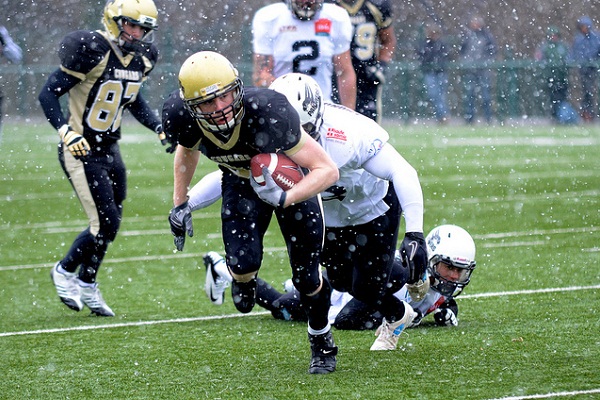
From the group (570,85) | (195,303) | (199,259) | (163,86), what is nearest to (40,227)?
(199,259)

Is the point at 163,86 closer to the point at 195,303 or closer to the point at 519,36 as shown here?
the point at 519,36

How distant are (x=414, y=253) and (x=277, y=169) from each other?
63cm

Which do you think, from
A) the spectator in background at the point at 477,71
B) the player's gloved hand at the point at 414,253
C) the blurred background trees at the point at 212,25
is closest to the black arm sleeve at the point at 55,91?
the player's gloved hand at the point at 414,253

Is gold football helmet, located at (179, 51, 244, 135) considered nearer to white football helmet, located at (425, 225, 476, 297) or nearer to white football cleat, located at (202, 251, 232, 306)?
white football helmet, located at (425, 225, 476, 297)

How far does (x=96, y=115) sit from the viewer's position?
20.7 ft

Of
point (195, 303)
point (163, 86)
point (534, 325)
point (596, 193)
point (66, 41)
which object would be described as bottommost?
point (163, 86)

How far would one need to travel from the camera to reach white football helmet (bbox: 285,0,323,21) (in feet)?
24.2

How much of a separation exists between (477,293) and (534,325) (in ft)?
3.33

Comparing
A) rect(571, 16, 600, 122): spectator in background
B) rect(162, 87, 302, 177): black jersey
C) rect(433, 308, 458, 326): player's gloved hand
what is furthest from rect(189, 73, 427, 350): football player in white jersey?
rect(571, 16, 600, 122): spectator in background

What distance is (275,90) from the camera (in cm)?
440

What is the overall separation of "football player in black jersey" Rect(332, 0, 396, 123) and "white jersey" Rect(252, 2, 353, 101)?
89 cm

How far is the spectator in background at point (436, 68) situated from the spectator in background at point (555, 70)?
2004mm

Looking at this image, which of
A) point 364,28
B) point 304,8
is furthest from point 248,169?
point 364,28

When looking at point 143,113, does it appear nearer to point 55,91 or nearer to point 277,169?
point 55,91
